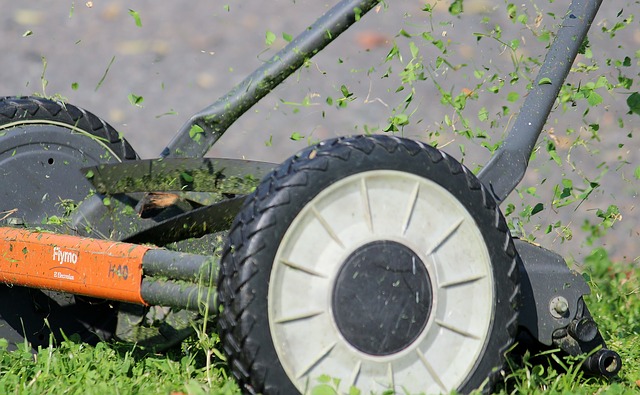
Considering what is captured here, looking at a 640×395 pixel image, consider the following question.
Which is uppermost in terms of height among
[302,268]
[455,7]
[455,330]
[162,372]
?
[455,7]

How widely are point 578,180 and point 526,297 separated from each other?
290cm

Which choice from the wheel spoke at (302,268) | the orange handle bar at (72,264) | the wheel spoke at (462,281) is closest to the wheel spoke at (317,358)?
the wheel spoke at (302,268)

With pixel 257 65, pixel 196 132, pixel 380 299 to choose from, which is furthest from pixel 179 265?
pixel 257 65

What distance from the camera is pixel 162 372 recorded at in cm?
267

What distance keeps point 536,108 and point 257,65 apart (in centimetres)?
299

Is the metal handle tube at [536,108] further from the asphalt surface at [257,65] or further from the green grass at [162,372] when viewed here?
the asphalt surface at [257,65]

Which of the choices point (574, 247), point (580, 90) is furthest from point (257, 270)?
point (574, 247)

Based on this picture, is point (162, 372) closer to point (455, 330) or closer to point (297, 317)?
point (297, 317)

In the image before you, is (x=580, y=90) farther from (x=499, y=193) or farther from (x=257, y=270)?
(x=257, y=270)

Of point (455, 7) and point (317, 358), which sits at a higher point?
point (455, 7)

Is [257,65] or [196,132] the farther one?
[257,65]

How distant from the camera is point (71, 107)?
3.03m

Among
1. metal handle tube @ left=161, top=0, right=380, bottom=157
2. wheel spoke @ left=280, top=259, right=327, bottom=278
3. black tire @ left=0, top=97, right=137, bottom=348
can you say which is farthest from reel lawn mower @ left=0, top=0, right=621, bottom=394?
metal handle tube @ left=161, top=0, right=380, bottom=157

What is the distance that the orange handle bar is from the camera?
2.38 m
